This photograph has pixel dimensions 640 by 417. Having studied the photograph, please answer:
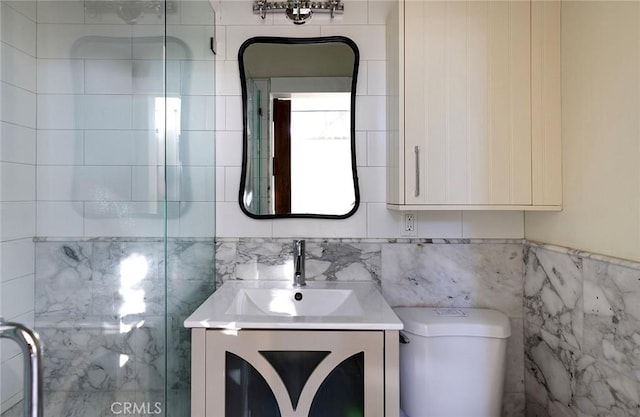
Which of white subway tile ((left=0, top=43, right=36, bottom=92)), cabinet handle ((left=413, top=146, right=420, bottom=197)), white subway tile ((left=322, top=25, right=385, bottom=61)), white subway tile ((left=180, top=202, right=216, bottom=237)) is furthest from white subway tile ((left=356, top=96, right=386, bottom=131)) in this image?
white subway tile ((left=0, top=43, right=36, bottom=92))

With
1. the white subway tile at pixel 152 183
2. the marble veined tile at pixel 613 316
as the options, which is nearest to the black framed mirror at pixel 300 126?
the white subway tile at pixel 152 183

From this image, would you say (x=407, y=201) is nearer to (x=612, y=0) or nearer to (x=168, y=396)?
(x=612, y=0)

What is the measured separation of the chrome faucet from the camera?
1524mm

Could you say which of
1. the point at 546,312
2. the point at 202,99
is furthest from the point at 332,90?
the point at 546,312

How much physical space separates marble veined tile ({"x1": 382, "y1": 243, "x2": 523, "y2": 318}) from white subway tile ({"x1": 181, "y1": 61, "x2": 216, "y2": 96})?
1078mm

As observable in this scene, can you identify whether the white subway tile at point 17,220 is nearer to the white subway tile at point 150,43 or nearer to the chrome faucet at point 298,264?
the white subway tile at point 150,43

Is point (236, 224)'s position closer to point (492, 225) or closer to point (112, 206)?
point (112, 206)

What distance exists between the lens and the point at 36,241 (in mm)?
1292

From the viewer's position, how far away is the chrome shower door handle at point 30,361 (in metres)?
0.70

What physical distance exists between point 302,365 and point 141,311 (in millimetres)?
587

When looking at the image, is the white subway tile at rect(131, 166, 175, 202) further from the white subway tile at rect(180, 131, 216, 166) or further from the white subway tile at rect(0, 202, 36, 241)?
the white subway tile at rect(0, 202, 36, 241)

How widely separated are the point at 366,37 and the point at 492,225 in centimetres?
101

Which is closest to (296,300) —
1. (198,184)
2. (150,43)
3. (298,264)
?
(298,264)

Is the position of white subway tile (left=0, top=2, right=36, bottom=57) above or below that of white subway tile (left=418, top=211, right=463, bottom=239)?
above
